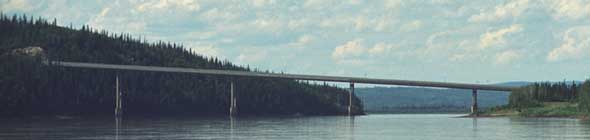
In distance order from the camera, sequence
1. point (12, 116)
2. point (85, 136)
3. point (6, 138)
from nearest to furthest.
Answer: point (6, 138)
point (85, 136)
point (12, 116)

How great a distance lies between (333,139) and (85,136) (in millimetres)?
21335

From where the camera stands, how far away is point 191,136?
110250 mm

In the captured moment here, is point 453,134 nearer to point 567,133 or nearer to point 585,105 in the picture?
point 567,133

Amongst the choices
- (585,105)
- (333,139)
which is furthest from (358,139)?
(585,105)

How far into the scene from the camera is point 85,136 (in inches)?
4252

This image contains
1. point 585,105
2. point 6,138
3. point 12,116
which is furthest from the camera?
point 12,116

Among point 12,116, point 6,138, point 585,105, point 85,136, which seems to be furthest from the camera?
point 12,116

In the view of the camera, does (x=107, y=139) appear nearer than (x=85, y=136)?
Yes

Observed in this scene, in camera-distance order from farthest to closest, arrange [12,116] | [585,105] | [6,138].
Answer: [12,116] → [585,105] → [6,138]

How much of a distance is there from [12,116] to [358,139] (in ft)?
354

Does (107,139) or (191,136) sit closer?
(107,139)

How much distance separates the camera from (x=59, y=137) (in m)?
104

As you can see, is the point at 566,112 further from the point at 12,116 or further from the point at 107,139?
the point at 107,139

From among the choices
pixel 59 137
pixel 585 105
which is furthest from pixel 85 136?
pixel 585 105
